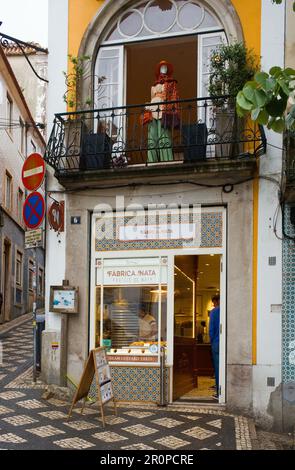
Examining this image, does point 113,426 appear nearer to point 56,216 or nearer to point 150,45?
point 56,216

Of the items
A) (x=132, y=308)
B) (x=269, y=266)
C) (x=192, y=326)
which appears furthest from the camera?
(x=192, y=326)

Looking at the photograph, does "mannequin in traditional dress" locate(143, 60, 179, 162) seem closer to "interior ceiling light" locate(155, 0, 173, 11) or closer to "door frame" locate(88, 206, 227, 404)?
"interior ceiling light" locate(155, 0, 173, 11)

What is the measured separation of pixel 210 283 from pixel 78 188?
5.51 metres

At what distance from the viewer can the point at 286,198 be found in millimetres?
9508

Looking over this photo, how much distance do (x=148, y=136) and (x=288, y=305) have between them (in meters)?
3.62

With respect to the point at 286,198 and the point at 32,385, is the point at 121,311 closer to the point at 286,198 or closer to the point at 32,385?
the point at 32,385

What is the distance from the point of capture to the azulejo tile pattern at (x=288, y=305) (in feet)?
30.9

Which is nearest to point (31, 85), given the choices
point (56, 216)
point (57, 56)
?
point (57, 56)

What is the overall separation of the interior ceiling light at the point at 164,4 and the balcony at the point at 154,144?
1.73 meters

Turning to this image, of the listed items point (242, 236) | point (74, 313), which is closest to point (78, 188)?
point (74, 313)

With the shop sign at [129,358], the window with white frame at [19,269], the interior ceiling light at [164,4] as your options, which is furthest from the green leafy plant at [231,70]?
the window with white frame at [19,269]

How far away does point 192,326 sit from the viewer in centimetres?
1277

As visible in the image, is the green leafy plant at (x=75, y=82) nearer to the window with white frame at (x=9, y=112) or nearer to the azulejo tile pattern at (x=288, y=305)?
the azulejo tile pattern at (x=288, y=305)

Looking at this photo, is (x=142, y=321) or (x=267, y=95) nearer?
(x=267, y=95)
